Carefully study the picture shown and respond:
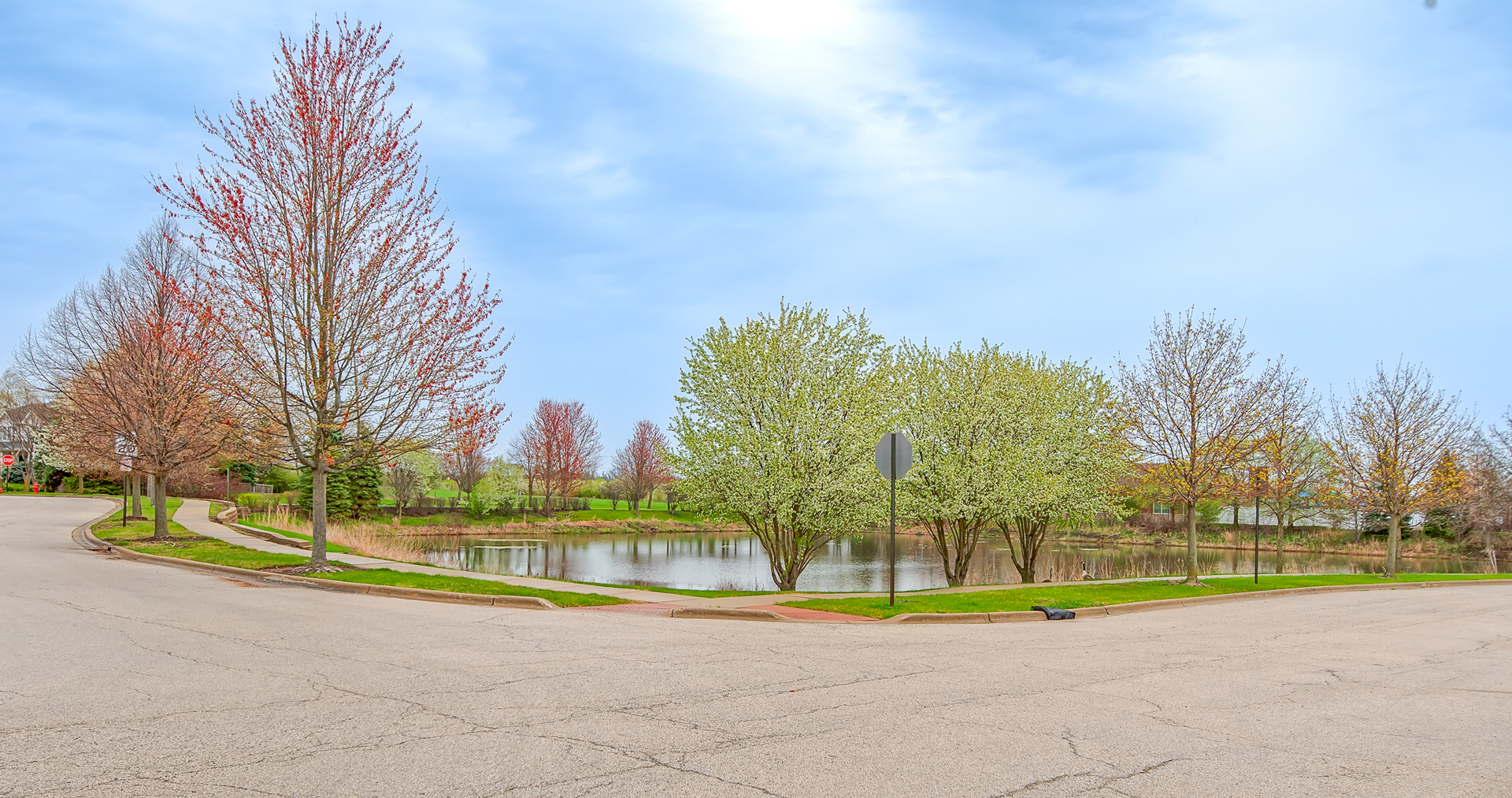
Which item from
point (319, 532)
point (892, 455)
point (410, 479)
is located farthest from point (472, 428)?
point (410, 479)

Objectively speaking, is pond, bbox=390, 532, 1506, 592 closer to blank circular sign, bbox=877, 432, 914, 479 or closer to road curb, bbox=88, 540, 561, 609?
road curb, bbox=88, 540, 561, 609

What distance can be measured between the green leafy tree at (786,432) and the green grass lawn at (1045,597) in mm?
5055

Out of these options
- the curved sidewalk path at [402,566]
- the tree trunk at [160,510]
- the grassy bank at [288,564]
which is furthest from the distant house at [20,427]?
the grassy bank at [288,564]

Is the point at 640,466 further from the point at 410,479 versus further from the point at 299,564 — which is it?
the point at 299,564

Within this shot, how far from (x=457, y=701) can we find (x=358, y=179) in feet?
52.2

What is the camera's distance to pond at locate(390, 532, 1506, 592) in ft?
96.4

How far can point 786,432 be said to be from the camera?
2183cm

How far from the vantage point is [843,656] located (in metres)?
9.55

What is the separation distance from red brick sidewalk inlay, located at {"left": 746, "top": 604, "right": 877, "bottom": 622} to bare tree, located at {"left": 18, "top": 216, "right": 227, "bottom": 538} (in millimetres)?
17333

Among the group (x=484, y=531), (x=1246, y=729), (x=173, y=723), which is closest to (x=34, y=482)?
(x=484, y=531)

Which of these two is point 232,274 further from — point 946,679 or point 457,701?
point 946,679

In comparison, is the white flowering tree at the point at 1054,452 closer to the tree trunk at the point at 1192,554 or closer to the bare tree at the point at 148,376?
the tree trunk at the point at 1192,554

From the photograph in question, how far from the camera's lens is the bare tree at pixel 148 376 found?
2506 cm

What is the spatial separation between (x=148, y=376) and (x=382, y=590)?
15.9 m
